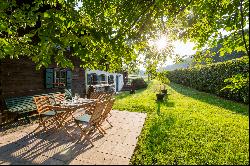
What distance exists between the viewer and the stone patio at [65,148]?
15.2ft

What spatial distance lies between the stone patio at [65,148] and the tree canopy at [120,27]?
6.46ft

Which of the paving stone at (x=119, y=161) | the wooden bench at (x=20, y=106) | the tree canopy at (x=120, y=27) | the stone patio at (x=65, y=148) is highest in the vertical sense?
the tree canopy at (x=120, y=27)

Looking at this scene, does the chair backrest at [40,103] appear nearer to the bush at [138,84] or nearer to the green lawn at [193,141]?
the green lawn at [193,141]

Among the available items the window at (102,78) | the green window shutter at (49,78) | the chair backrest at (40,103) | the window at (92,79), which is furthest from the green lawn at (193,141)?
the window at (102,78)

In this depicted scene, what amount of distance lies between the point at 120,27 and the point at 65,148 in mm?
3098

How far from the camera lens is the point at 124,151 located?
16.9 feet

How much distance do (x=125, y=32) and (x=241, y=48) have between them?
2.42m

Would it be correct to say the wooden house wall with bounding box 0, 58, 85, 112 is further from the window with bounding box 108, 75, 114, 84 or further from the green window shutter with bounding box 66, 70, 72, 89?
the window with bounding box 108, 75, 114, 84

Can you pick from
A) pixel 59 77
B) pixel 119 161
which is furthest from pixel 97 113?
pixel 59 77

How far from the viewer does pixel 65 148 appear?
5.28 m

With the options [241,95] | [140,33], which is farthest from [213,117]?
[140,33]

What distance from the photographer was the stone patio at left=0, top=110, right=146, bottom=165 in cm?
464

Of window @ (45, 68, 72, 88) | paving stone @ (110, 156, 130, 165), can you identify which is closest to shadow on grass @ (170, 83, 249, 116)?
paving stone @ (110, 156, 130, 165)

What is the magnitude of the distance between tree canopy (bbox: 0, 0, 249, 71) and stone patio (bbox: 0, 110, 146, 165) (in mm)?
1969
